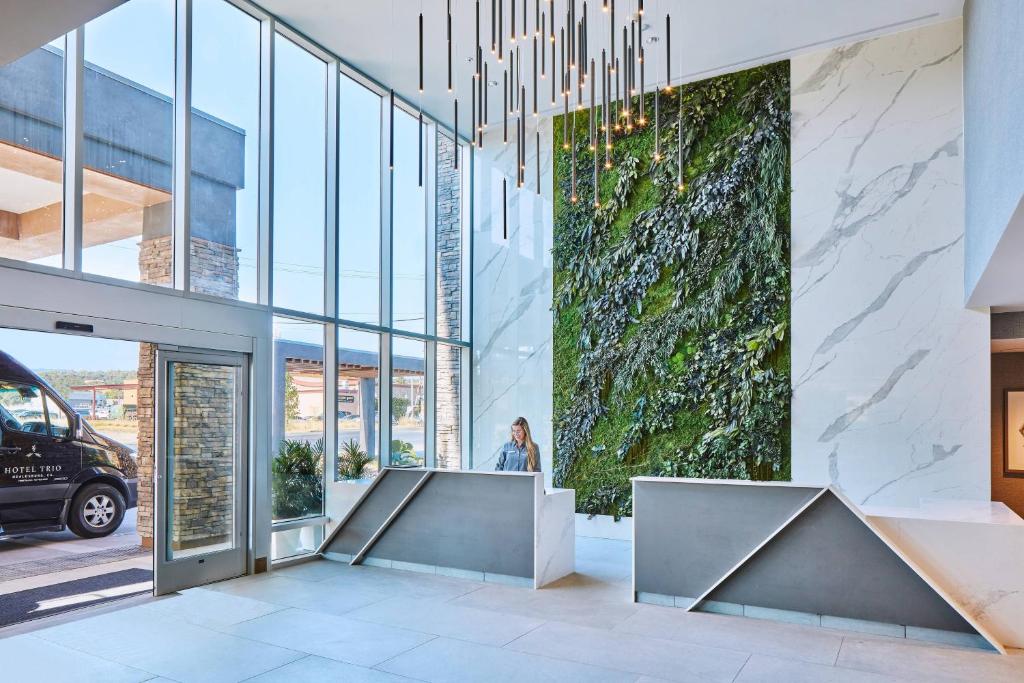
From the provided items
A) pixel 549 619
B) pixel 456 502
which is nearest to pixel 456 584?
pixel 456 502

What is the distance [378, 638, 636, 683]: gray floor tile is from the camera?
4.30 meters

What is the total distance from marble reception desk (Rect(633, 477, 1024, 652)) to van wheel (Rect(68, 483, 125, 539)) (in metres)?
5.30

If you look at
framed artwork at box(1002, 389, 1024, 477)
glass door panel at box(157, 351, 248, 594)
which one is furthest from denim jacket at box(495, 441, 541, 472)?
framed artwork at box(1002, 389, 1024, 477)

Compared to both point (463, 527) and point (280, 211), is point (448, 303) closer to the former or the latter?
point (280, 211)

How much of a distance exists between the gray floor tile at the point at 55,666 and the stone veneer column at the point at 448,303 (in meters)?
5.34

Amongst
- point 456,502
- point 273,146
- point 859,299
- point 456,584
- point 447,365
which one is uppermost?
point 273,146

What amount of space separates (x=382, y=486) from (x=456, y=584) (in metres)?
1.30

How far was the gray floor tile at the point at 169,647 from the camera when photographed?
14.5ft

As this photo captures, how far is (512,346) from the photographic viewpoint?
9969mm

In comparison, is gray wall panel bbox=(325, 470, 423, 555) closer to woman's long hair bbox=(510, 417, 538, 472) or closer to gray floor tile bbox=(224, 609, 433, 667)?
woman's long hair bbox=(510, 417, 538, 472)

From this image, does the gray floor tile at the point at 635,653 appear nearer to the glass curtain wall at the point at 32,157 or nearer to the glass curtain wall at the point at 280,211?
the glass curtain wall at the point at 280,211

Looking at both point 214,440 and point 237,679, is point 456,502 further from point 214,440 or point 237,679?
point 237,679

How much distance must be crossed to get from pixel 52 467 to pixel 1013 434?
33.9ft

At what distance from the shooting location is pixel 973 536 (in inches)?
195
